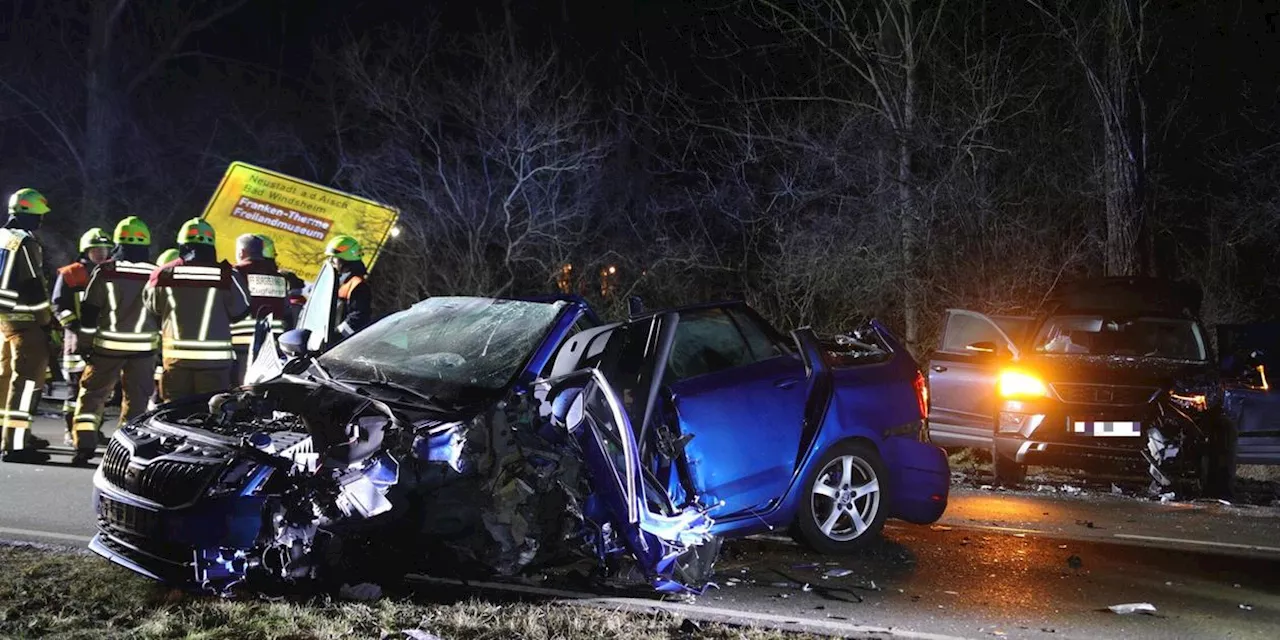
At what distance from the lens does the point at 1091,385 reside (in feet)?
29.4

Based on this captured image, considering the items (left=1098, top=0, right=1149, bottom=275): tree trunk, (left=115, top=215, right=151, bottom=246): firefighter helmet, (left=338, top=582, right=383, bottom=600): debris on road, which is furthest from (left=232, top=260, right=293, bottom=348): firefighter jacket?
(left=1098, top=0, right=1149, bottom=275): tree trunk

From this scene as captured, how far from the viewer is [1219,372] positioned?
29.7 feet

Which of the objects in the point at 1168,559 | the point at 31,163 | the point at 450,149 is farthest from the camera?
the point at 31,163

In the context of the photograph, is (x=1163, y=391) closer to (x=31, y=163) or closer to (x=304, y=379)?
(x=304, y=379)

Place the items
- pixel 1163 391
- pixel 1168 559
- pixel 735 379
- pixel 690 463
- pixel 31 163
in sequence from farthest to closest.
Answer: pixel 31 163
pixel 1163 391
pixel 1168 559
pixel 735 379
pixel 690 463

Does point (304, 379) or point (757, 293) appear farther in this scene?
point (757, 293)

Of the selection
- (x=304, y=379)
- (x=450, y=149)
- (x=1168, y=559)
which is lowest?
(x=1168, y=559)

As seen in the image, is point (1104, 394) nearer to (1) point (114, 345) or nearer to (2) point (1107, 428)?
(2) point (1107, 428)

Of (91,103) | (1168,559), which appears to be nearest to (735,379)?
(1168,559)

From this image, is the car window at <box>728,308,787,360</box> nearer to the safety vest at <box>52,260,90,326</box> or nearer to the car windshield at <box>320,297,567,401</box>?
the car windshield at <box>320,297,567,401</box>

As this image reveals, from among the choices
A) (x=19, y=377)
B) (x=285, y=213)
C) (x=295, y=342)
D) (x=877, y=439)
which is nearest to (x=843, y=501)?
(x=877, y=439)

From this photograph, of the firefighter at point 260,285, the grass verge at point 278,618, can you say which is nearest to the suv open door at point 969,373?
the grass verge at point 278,618

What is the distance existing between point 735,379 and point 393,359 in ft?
5.85

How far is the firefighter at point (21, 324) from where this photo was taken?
9008mm
